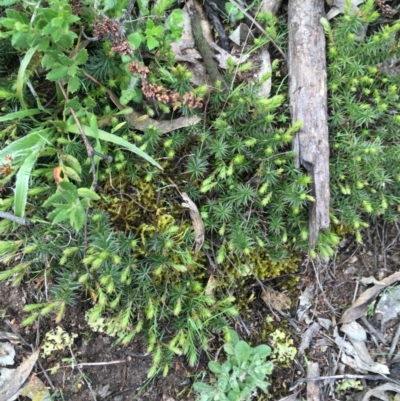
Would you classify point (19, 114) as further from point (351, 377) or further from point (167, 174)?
point (351, 377)

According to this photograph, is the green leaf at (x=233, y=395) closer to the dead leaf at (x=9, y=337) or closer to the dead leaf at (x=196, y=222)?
the dead leaf at (x=196, y=222)

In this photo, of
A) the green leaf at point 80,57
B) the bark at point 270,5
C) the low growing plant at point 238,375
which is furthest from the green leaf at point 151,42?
the low growing plant at point 238,375

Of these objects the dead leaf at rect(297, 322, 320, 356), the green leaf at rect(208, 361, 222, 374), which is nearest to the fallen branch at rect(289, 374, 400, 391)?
the dead leaf at rect(297, 322, 320, 356)

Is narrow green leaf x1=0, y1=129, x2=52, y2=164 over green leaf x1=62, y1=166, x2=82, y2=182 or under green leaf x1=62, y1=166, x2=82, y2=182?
over

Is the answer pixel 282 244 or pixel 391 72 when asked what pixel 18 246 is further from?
pixel 391 72

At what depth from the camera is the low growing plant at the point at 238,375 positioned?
2.67m

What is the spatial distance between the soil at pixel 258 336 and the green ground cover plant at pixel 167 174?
14 cm

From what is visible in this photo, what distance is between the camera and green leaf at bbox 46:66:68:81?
240cm

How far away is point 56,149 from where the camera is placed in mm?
2748

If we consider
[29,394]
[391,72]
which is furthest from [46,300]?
[391,72]

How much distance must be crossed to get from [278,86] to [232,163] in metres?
0.69

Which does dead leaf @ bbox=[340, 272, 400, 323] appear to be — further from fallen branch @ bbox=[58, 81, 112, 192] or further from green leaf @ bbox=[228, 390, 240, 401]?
fallen branch @ bbox=[58, 81, 112, 192]

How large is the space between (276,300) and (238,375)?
0.69 m

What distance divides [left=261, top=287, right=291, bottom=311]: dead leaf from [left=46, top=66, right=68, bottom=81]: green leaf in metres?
2.03
